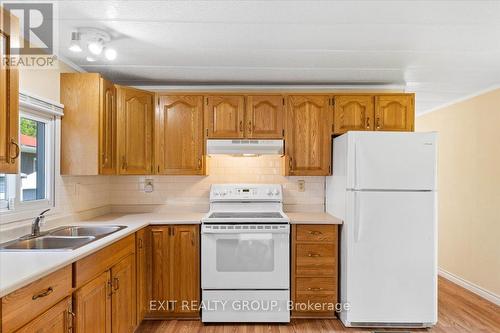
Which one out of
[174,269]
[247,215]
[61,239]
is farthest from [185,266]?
[61,239]

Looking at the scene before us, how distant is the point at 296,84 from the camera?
3.38 m

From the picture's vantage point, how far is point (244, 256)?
9.20ft

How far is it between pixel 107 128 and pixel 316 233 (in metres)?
2.10

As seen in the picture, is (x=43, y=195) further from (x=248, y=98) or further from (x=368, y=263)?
(x=368, y=263)

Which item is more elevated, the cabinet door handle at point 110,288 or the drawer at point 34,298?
the drawer at point 34,298

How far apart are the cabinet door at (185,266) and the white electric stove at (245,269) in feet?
0.30

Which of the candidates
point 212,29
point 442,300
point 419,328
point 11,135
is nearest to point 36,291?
point 11,135

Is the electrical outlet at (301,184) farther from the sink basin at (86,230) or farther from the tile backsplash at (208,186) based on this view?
the sink basin at (86,230)

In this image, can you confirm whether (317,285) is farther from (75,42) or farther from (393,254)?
(75,42)

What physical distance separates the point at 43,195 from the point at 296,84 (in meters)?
2.57

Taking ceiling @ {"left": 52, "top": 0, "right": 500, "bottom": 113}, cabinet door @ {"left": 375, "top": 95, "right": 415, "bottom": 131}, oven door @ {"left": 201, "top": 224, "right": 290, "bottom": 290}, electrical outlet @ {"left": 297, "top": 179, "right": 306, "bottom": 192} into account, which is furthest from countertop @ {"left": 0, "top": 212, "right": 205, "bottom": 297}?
cabinet door @ {"left": 375, "top": 95, "right": 415, "bottom": 131}

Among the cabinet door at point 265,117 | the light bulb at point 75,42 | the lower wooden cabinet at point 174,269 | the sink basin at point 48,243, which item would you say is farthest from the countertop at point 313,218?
the light bulb at point 75,42

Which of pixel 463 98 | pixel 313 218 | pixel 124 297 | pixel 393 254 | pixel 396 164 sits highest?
pixel 463 98

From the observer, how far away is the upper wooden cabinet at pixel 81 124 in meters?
2.64
